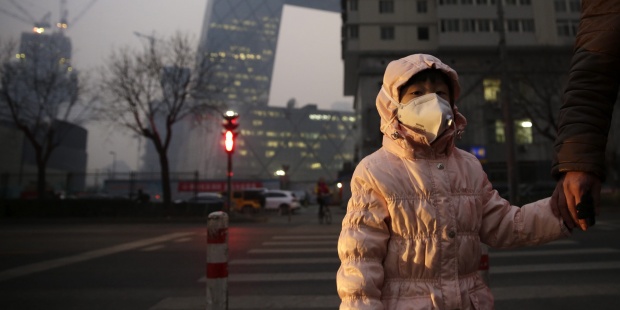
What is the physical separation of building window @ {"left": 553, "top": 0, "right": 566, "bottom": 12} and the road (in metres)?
36.1

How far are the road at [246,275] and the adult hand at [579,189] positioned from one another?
10.8 ft

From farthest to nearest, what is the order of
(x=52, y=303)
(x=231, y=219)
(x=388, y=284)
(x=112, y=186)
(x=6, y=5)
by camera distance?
(x=112, y=186)
(x=6, y=5)
(x=231, y=219)
(x=52, y=303)
(x=388, y=284)

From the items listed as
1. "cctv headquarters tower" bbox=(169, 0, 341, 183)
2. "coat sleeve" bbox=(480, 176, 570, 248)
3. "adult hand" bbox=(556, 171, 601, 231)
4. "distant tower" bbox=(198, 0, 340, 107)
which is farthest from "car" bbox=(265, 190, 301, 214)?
"distant tower" bbox=(198, 0, 340, 107)

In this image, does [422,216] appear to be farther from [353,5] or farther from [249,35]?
[249,35]

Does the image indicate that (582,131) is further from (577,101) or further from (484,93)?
(484,93)

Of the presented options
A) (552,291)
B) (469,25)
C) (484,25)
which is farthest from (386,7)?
(552,291)

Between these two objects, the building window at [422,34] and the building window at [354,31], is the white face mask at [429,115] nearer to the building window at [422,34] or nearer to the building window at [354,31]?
the building window at [354,31]

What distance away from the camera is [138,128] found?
21.6 meters

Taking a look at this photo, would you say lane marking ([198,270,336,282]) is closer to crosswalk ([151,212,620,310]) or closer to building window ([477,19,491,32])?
crosswalk ([151,212,620,310])

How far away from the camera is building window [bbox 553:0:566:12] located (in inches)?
1448

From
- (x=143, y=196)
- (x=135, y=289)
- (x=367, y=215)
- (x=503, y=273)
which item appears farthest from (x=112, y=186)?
(x=367, y=215)

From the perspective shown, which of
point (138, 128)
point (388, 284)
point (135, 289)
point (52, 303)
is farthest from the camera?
point (138, 128)

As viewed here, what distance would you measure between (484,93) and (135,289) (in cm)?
3707

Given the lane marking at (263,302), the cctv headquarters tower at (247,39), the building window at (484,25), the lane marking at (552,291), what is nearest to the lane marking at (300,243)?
the lane marking at (263,302)
